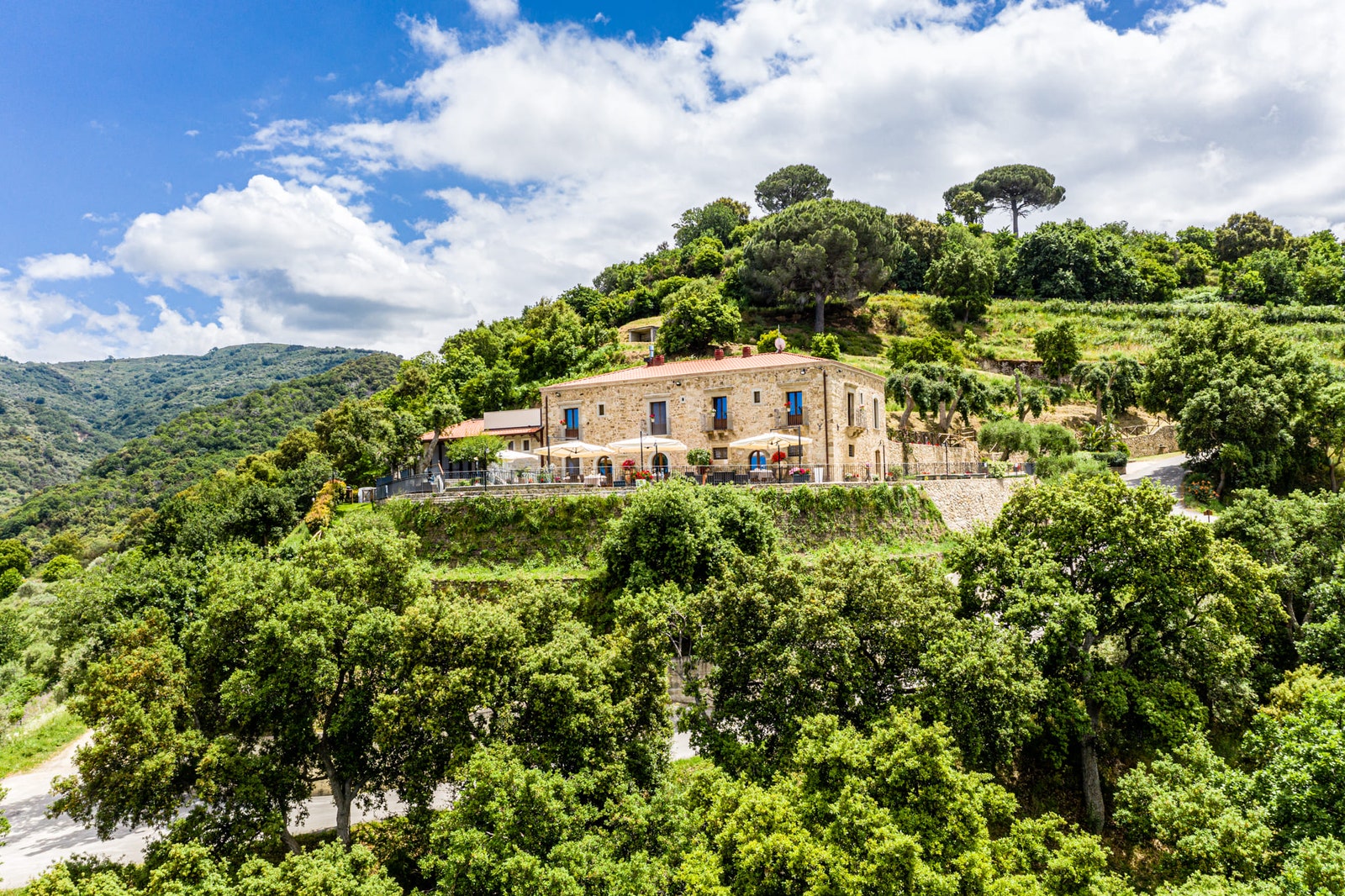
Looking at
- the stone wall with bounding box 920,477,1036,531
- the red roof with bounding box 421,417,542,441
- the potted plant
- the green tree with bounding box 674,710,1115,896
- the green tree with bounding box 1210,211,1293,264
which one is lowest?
the green tree with bounding box 674,710,1115,896

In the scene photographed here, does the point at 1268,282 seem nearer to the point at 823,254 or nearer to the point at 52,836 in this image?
the point at 823,254

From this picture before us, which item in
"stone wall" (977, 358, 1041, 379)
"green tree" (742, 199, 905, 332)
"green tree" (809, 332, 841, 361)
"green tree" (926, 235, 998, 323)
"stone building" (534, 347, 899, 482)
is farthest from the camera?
"green tree" (926, 235, 998, 323)

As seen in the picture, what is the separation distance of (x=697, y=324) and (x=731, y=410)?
19664 mm

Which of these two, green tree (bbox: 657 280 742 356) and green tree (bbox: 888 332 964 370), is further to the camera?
green tree (bbox: 657 280 742 356)

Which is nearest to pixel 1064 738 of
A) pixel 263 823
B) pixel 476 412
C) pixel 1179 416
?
pixel 263 823

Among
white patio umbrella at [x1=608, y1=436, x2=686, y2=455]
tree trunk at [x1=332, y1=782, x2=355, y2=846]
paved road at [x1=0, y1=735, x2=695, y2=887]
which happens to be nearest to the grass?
paved road at [x1=0, y1=735, x2=695, y2=887]

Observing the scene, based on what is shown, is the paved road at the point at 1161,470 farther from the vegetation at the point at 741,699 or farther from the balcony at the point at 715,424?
the balcony at the point at 715,424

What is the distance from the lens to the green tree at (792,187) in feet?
294

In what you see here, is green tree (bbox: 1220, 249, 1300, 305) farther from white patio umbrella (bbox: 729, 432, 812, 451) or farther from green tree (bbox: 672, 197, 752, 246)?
white patio umbrella (bbox: 729, 432, 812, 451)

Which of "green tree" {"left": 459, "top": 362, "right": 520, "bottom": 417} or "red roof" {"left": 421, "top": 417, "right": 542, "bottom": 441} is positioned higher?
"green tree" {"left": 459, "top": 362, "right": 520, "bottom": 417}

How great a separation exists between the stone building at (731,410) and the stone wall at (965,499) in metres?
3.21

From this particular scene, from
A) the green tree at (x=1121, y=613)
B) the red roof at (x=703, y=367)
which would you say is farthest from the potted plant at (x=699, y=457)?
the green tree at (x=1121, y=613)

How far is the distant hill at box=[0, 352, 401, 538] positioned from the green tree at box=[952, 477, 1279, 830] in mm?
100987

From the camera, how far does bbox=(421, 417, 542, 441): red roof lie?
Result: 4344cm
